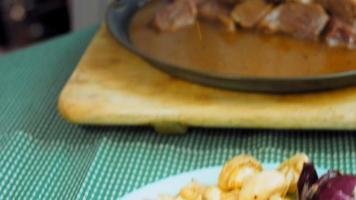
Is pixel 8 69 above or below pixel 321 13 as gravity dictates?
below

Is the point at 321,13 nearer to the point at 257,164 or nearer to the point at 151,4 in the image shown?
the point at 151,4

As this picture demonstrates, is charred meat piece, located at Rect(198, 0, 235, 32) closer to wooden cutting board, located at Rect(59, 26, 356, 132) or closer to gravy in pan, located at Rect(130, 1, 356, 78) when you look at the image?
gravy in pan, located at Rect(130, 1, 356, 78)

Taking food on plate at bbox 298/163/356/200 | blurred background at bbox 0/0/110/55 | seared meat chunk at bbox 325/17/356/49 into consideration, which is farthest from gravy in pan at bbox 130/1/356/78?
blurred background at bbox 0/0/110/55

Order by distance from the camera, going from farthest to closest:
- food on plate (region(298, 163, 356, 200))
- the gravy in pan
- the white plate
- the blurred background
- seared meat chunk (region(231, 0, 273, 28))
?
the blurred background < seared meat chunk (region(231, 0, 273, 28)) < the gravy in pan < the white plate < food on plate (region(298, 163, 356, 200))

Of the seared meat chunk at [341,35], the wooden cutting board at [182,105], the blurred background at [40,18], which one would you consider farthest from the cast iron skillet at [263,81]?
the blurred background at [40,18]

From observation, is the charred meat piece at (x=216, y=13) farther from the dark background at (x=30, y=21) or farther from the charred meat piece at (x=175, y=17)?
the dark background at (x=30, y=21)

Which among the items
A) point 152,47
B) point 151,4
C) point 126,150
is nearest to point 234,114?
point 126,150

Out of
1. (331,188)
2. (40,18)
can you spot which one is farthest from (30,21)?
(331,188)
